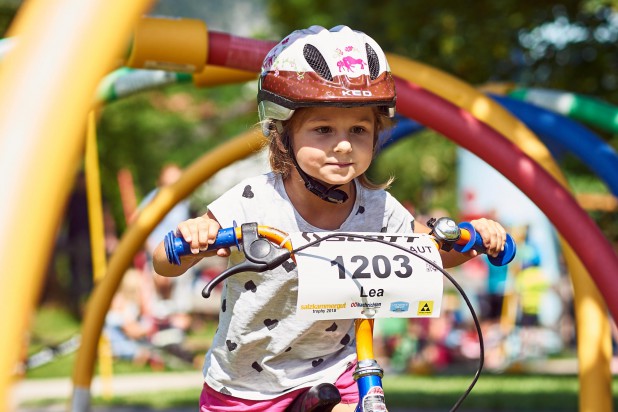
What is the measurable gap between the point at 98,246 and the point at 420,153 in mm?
16057

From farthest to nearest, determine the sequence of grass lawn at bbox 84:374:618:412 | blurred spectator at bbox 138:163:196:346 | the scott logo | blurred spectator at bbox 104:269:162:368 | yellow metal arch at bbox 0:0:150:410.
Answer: blurred spectator at bbox 138:163:196:346 → blurred spectator at bbox 104:269:162:368 → grass lawn at bbox 84:374:618:412 → the scott logo → yellow metal arch at bbox 0:0:150:410

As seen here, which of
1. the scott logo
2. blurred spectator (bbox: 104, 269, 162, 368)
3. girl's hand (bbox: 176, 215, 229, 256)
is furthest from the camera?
blurred spectator (bbox: 104, 269, 162, 368)

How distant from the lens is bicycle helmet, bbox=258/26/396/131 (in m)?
2.98

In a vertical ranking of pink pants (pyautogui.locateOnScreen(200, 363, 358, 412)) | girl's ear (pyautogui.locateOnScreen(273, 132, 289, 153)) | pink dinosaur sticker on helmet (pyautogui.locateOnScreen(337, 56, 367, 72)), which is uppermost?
pink dinosaur sticker on helmet (pyautogui.locateOnScreen(337, 56, 367, 72))

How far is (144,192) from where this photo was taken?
65.2 feet

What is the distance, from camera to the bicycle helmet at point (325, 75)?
9.79 ft

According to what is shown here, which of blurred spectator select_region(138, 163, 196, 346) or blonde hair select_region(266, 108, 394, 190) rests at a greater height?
blurred spectator select_region(138, 163, 196, 346)

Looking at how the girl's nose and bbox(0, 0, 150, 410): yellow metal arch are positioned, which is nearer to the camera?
bbox(0, 0, 150, 410): yellow metal arch

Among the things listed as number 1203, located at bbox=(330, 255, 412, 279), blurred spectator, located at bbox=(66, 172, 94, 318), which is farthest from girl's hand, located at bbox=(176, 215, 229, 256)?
blurred spectator, located at bbox=(66, 172, 94, 318)

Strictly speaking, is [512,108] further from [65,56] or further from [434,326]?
[434,326]

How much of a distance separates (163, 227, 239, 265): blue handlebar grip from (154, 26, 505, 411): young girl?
0.22 meters

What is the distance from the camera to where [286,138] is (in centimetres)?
322

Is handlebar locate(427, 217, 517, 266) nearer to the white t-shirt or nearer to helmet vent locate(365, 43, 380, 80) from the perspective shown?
the white t-shirt

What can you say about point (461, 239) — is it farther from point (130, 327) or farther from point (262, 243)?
point (130, 327)
